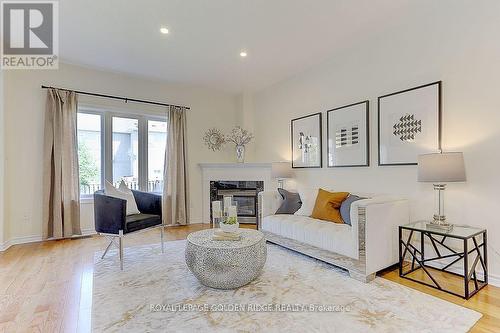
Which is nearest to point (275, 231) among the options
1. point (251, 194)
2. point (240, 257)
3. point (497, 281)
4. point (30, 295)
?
point (240, 257)

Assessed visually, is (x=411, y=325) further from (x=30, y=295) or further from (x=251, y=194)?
(x=251, y=194)

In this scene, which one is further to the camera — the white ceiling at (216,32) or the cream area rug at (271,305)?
the white ceiling at (216,32)


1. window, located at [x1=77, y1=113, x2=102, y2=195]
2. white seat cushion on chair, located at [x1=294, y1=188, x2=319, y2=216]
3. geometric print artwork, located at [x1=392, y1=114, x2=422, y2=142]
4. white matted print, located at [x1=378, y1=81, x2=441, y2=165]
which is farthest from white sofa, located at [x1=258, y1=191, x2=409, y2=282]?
window, located at [x1=77, y1=113, x2=102, y2=195]

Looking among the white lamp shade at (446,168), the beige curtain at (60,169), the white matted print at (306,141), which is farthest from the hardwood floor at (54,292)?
the white matted print at (306,141)

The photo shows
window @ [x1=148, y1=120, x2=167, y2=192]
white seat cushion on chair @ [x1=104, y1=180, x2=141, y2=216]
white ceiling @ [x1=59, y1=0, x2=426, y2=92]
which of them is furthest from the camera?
window @ [x1=148, y1=120, x2=167, y2=192]

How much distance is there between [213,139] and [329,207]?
3011mm

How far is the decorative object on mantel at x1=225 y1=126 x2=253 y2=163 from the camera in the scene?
5250 mm

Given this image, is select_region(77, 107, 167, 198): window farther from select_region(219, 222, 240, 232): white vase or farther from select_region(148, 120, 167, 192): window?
select_region(219, 222, 240, 232): white vase

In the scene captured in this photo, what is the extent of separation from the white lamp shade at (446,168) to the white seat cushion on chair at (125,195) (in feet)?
11.0

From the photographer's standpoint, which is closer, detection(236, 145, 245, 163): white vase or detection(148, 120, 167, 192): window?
detection(148, 120, 167, 192): window

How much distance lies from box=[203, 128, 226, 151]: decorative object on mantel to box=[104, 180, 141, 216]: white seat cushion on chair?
2.16 metres

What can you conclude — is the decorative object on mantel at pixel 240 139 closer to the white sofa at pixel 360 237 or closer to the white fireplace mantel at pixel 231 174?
the white fireplace mantel at pixel 231 174

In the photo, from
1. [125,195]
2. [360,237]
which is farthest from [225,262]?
[125,195]

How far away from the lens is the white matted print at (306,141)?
4.08 m
